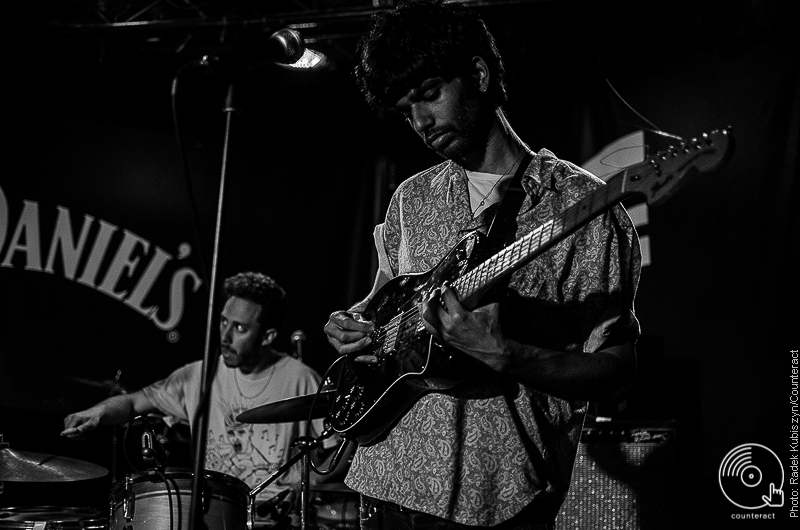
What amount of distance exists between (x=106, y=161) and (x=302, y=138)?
1350 millimetres

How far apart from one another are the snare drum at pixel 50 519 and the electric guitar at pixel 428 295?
2.28 meters

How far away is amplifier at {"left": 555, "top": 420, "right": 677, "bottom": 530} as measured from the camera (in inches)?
151

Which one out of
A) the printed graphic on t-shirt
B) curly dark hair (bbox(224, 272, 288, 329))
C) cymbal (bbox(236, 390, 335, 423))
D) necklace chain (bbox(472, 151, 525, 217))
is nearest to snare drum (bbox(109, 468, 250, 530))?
cymbal (bbox(236, 390, 335, 423))

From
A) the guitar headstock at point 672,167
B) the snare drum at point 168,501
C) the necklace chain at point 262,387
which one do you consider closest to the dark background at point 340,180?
→ the necklace chain at point 262,387

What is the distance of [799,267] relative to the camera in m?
4.74

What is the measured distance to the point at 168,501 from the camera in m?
3.68

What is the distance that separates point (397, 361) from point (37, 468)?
270 cm

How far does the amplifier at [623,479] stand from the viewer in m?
3.85

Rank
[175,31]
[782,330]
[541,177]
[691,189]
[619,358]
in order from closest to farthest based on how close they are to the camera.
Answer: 1. [619,358]
2. [541,177]
3. [782,330]
4. [691,189]
5. [175,31]

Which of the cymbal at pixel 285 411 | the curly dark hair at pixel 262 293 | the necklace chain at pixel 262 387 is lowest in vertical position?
the cymbal at pixel 285 411

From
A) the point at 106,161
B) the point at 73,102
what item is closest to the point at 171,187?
the point at 106,161

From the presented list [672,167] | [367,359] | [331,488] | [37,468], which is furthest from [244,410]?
[672,167]

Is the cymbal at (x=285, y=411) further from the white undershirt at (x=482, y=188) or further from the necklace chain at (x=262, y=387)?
the necklace chain at (x=262, y=387)

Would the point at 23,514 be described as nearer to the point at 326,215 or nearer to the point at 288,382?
the point at 288,382
